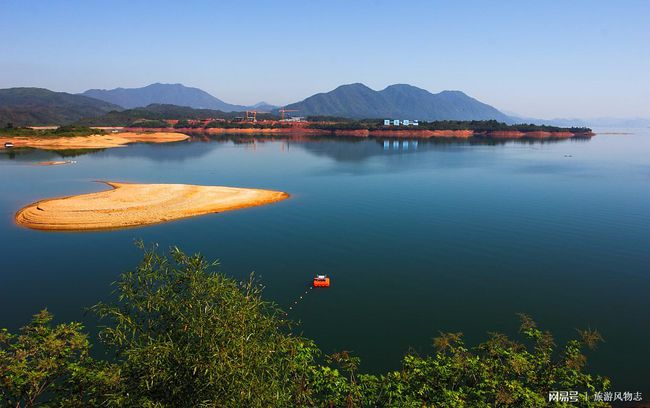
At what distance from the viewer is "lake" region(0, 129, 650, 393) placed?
28047 millimetres

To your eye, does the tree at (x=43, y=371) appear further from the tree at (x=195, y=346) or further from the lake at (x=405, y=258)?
the lake at (x=405, y=258)

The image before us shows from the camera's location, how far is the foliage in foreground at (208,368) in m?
12.6

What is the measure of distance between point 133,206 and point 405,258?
42296 millimetres

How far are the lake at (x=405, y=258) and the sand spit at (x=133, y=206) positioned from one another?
2.66m

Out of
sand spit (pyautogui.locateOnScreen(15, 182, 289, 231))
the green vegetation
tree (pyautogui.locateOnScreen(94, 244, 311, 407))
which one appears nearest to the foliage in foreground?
tree (pyautogui.locateOnScreen(94, 244, 311, 407))

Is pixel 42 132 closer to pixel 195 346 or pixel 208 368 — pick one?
pixel 195 346

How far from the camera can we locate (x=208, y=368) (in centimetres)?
1210

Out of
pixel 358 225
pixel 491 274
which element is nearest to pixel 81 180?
pixel 358 225

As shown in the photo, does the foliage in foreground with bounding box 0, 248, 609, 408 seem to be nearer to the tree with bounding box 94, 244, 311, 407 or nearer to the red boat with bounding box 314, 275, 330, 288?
the tree with bounding box 94, 244, 311, 407

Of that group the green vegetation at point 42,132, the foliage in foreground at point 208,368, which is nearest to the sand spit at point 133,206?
the foliage in foreground at point 208,368

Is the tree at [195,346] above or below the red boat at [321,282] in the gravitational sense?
above

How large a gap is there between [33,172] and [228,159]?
53873 millimetres

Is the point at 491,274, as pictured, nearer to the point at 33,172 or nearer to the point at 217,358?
the point at 217,358

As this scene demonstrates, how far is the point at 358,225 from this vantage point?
53.6 metres
